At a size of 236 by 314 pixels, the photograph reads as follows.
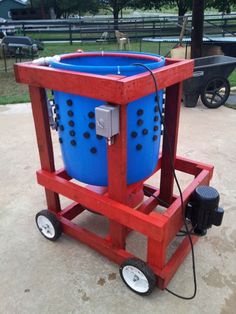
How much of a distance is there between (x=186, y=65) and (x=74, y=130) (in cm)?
65

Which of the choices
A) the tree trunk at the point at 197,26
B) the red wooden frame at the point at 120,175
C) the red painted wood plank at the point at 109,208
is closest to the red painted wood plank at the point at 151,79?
the red wooden frame at the point at 120,175

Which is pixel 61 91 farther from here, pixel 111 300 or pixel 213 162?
pixel 213 162

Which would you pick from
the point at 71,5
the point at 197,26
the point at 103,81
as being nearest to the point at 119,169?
the point at 103,81

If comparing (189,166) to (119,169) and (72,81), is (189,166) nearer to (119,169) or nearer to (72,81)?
(119,169)

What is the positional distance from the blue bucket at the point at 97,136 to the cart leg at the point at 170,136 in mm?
131

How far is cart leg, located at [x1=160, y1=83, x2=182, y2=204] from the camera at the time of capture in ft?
5.55

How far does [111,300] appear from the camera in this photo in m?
1.52

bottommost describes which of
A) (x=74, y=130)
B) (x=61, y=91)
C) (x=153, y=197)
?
(x=153, y=197)

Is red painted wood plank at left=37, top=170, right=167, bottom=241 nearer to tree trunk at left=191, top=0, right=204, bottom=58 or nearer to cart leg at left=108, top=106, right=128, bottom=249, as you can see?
cart leg at left=108, top=106, right=128, bottom=249

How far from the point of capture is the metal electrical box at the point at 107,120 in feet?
4.07

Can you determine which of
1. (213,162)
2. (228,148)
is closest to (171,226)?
(213,162)

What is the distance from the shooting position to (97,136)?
1479 mm

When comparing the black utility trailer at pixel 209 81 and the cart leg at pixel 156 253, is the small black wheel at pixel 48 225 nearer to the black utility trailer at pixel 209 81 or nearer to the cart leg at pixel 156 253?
the cart leg at pixel 156 253

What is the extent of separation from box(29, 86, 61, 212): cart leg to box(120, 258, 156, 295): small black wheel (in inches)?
23.7
